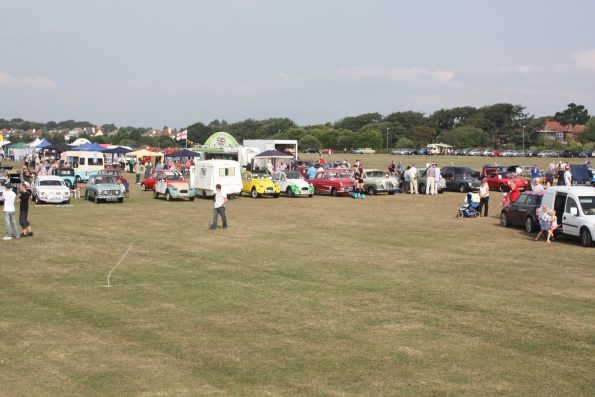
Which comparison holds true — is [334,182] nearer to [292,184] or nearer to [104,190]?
[292,184]

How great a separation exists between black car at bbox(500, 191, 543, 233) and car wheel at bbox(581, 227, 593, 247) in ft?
8.94

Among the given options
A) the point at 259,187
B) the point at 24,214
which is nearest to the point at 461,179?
the point at 259,187

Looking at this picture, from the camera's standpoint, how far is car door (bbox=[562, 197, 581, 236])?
1980 centimetres

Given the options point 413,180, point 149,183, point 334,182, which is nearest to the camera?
point 334,182

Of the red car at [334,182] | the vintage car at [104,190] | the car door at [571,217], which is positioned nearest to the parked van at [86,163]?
the vintage car at [104,190]

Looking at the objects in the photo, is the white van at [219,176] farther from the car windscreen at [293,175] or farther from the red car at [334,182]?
the red car at [334,182]

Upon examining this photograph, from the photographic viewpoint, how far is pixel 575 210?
→ 66.2 ft

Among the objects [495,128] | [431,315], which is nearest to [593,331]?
[431,315]

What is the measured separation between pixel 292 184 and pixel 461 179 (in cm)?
1061

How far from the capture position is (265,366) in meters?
8.75

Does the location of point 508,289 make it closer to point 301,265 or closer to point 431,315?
point 431,315

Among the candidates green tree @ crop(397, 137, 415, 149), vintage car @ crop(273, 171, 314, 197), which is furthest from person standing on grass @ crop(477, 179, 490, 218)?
green tree @ crop(397, 137, 415, 149)

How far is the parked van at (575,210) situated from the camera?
19.3 metres

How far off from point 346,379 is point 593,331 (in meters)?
4.58
